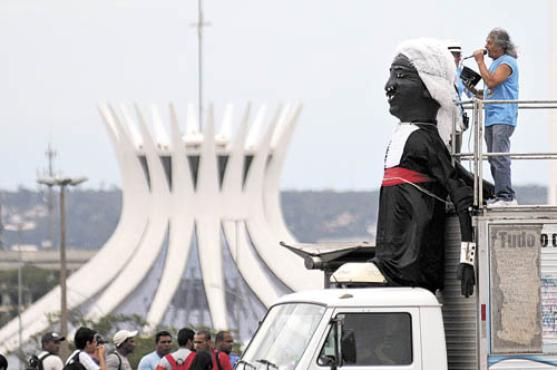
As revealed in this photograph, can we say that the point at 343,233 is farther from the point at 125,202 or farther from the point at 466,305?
the point at 466,305

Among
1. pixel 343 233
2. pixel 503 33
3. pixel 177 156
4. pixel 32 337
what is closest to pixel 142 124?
pixel 177 156

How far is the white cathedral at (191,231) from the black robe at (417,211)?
47.9m

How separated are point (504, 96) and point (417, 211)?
2.02 meters

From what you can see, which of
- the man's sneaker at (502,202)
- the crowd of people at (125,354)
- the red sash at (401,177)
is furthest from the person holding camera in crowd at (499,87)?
the crowd of people at (125,354)

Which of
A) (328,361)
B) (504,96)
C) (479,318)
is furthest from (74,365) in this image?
(504,96)

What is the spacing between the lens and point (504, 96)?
16703 mm

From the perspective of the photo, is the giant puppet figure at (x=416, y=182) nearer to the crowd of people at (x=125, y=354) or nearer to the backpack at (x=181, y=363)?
the crowd of people at (x=125, y=354)

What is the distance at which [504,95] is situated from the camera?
1669cm

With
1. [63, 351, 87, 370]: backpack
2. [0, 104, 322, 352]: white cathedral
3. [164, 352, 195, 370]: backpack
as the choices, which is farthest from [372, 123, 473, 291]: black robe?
[0, 104, 322, 352]: white cathedral

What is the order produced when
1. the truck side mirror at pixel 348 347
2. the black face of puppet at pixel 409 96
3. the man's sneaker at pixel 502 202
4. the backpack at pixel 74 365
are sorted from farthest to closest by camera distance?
the backpack at pixel 74 365
the black face of puppet at pixel 409 96
the man's sneaker at pixel 502 202
the truck side mirror at pixel 348 347

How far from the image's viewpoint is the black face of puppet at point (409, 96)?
617 inches

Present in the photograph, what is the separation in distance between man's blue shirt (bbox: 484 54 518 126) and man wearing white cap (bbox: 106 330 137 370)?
4.72 m

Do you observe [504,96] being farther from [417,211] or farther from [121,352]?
[121,352]

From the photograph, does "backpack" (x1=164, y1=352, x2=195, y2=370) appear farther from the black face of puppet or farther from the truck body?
the black face of puppet
